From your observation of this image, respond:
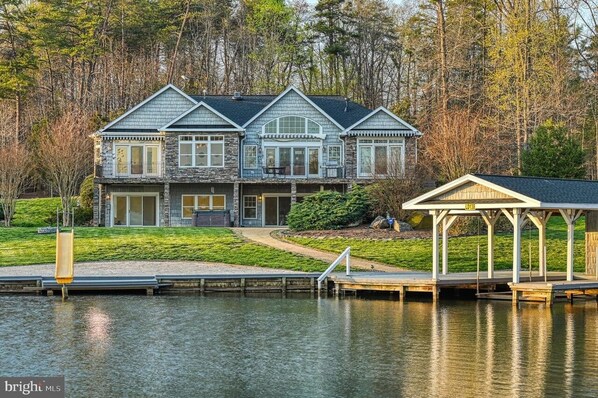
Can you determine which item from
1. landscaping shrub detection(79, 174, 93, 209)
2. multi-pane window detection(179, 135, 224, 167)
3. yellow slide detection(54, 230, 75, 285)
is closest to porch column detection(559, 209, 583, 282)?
yellow slide detection(54, 230, 75, 285)

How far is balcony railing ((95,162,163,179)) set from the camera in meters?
50.9

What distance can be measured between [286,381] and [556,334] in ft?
28.1

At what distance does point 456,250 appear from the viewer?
38875 millimetres

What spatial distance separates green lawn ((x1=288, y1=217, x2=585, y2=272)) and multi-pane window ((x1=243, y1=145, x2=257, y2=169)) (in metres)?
10.2

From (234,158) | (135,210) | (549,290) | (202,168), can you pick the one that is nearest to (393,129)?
(234,158)

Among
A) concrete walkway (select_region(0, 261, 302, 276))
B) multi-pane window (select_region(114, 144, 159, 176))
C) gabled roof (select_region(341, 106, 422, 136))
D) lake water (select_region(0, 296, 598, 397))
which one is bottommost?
lake water (select_region(0, 296, 598, 397))

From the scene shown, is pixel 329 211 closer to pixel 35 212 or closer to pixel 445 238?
pixel 445 238

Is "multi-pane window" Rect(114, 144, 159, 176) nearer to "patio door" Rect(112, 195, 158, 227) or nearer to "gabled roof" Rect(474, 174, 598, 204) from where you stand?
"patio door" Rect(112, 195, 158, 227)

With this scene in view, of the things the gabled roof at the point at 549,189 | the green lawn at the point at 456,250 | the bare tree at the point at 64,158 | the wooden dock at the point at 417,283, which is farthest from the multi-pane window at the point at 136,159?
the gabled roof at the point at 549,189

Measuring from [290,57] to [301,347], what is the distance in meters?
52.8

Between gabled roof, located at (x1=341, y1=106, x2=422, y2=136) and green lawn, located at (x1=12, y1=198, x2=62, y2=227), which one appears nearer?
gabled roof, located at (x1=341, y1=106, x2=422, y2=136)

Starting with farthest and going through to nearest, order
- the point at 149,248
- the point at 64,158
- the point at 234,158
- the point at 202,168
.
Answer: the point at 64,158 < the point at 234,158 < the point at 202,168 < the point at 149,248

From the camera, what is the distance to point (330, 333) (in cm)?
2344

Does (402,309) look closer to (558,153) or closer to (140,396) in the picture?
(140,396)
